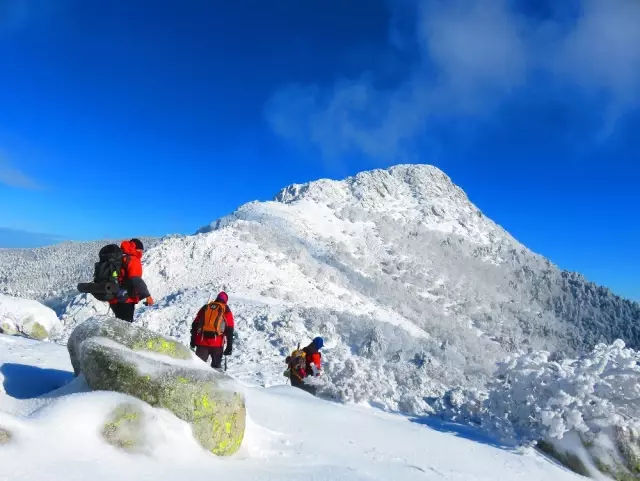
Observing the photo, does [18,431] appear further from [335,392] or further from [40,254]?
[40,254]

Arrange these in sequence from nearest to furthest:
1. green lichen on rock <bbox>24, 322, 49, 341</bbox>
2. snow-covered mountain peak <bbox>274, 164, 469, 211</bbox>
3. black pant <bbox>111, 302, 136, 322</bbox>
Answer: black pant <bbox>111, 302, 136, 322</bbox>, green lichen on rock <bbox>24, 322, 49, 341</bbox>, snow-covered mountain peak <bbox>274, 164, 469, 211</bbox>

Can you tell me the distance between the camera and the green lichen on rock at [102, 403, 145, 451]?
14.9 ft

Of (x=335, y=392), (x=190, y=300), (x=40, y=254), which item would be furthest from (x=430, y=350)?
(x=40, y=254)

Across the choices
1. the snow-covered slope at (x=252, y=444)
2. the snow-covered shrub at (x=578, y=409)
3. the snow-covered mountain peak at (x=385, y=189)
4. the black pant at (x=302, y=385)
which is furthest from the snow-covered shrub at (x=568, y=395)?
the snow-covered mountain peak at (x=385, y=189)

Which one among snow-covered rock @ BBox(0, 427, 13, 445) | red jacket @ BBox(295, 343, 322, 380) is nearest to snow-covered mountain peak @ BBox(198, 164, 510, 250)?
red jacket @ BBox(295, 343, 322, 380)

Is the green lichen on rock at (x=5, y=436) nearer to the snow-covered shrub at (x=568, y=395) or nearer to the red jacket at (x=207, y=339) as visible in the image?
the red jacket at (x=207, y=339)

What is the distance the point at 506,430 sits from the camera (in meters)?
8.27

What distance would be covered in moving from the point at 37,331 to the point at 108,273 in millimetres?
10184

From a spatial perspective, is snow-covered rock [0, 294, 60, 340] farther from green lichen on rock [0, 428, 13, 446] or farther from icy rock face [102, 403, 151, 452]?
green lichen on rock [0, 428, 13, 446]

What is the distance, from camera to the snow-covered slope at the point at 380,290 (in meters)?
21.1

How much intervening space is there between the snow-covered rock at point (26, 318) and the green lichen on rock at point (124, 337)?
937 centimetres

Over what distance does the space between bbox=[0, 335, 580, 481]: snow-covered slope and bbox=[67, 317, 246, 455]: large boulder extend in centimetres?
18

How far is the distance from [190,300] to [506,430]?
18979mm

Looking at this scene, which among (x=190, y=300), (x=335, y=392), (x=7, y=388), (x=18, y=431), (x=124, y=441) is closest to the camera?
(x=18, y=431)
